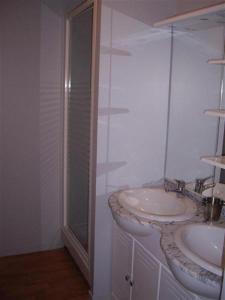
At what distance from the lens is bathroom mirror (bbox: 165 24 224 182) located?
2125 millimetres

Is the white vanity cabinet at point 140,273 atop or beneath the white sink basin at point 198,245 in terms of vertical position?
beneath

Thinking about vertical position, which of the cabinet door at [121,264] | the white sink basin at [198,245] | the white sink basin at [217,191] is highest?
the white sink basin at [217,191]

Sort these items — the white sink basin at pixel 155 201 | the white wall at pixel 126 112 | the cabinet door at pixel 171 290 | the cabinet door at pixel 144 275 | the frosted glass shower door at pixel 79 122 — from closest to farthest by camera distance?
the cabinet door at pixel 171 290 → the cabinet door at pixel 144 275 → the white sink basin at pixel 155 201 → the white wall at pixel 126 112 → the frosted glass shower door at pixel 79 122

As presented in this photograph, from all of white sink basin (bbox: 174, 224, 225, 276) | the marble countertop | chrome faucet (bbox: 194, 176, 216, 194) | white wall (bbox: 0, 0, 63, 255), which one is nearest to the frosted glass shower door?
white wall (bbox: 0, 0, 63, 255)

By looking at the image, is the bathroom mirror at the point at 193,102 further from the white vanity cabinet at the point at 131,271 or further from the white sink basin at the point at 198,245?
the white vanity cabinet at the point at 131,271

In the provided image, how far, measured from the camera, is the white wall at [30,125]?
2.96m

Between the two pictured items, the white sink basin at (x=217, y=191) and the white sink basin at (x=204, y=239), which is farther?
the white sink basin at (x=217, y=191)

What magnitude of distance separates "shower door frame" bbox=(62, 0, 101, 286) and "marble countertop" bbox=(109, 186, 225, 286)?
0.31 metres

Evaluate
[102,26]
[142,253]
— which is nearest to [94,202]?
[142,253]

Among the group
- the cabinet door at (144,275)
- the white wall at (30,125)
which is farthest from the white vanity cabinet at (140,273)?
the white wall at (30,125)

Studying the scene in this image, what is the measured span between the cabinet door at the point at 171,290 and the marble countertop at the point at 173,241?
0.77ft

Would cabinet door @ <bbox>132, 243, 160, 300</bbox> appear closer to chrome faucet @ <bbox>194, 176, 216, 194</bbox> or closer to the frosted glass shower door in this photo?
chrome faucet @ <bbox>194, 176, 216, 194</bbox>

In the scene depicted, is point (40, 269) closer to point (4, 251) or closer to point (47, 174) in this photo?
point (4, 251)

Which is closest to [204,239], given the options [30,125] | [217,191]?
[217,191]
